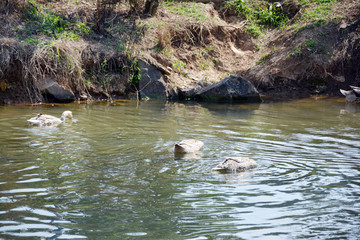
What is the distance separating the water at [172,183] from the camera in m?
3.79

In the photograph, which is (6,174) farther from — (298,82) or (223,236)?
(298,82)

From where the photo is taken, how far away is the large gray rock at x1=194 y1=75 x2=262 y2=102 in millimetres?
13773

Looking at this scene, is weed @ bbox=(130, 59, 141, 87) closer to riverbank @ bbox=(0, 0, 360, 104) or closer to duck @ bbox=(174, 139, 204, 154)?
riverbank @ bbox=(0, 0, 360, 104)

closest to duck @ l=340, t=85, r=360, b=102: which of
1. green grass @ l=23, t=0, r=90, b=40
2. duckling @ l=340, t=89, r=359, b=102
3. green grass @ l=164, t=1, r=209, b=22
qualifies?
duckling @ l=340, t=89, r=359, b=102

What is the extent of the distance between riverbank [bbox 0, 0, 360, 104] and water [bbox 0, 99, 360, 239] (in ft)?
14.0

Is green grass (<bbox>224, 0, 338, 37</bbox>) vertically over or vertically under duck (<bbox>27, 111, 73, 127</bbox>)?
over

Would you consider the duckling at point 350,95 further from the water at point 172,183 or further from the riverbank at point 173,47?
the water at point 172,183

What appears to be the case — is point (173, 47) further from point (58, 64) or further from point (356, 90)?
point (356, 90)

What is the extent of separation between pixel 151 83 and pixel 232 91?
282 cm

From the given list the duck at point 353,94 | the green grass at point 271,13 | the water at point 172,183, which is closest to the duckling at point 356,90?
the duck at point 353,94

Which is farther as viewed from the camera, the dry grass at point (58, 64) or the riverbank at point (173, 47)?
the riverbank at point (173, 47)

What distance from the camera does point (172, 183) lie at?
5.00 meters

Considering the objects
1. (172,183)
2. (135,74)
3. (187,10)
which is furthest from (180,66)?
(172,183)

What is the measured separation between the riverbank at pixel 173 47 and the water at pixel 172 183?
427cm
